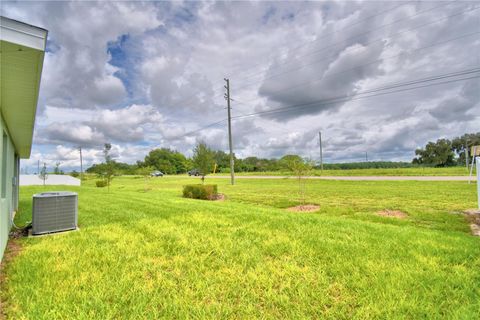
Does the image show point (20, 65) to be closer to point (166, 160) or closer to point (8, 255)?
point (8, 255)

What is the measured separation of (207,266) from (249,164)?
72.7 metres

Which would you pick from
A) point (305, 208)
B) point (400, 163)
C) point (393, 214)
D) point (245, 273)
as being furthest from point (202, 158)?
point (400, 163)

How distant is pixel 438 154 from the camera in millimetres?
65000

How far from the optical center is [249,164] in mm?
76312

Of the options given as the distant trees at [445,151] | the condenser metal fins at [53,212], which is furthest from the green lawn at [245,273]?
the distant trees at [445,151]

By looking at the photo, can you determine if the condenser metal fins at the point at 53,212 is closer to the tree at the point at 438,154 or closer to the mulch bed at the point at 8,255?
the mulch bed at the point at 8,255

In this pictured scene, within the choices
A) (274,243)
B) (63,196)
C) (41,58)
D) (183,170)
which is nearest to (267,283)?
(274,243)

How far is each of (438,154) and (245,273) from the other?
7910 centimetres

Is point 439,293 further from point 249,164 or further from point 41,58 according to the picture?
point 249,164

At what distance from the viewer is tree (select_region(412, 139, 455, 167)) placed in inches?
2496

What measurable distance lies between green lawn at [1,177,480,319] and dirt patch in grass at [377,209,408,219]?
2649 mm

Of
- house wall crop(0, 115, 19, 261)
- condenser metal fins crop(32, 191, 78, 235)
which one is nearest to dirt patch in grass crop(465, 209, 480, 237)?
condenser metal fins crop(32, 191, 78, 235)

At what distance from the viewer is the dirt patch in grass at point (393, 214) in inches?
317

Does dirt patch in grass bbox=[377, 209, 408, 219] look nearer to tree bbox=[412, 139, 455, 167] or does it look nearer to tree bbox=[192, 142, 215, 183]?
tree bbox=[192, 142, 215, 183]
